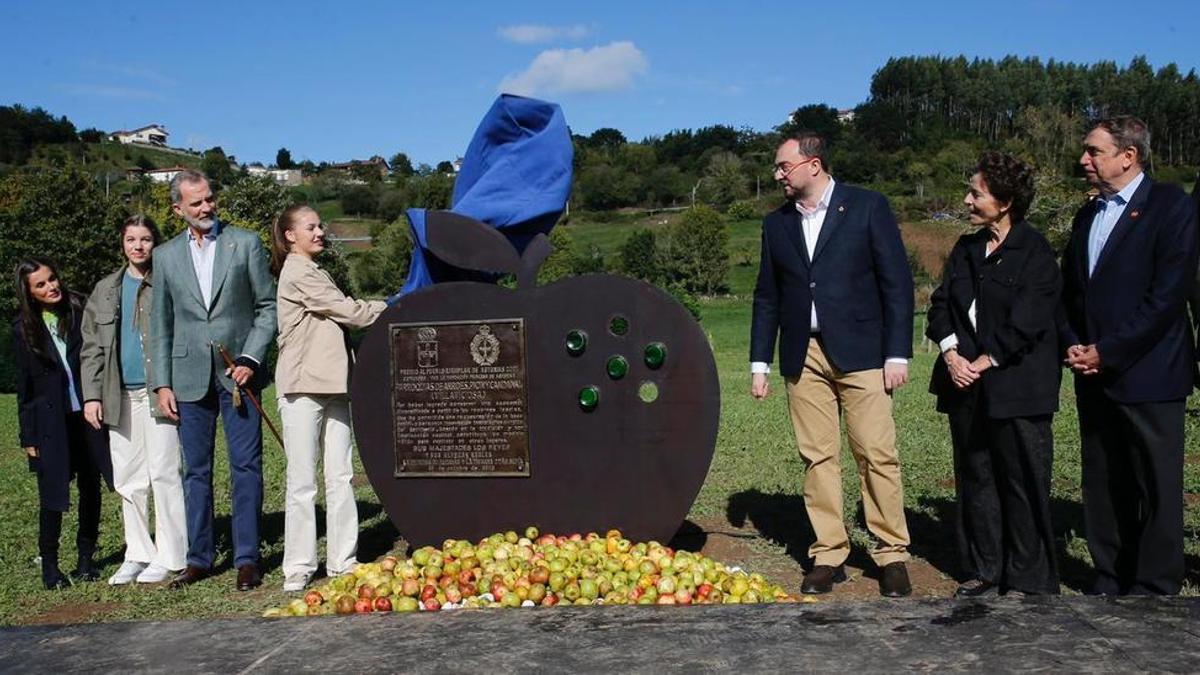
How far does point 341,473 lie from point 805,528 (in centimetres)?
278

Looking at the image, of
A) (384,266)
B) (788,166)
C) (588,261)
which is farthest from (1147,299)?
(588,261)

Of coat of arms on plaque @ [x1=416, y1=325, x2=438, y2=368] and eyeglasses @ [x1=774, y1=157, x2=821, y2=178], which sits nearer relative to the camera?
eyeglasses @ [x1=774, y1=157, x2=821, y2=178]

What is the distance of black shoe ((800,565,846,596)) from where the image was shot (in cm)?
527

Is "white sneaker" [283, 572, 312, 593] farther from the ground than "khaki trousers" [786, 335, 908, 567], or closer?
closer

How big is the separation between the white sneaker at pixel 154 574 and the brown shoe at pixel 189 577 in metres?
0.11

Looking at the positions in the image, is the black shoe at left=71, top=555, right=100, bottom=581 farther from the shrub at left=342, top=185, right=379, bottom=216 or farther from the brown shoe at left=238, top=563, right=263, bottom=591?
the shrub at left=342, top=185, right=379, bottom=216

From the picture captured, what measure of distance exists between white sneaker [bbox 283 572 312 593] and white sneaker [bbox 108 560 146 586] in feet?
3.49

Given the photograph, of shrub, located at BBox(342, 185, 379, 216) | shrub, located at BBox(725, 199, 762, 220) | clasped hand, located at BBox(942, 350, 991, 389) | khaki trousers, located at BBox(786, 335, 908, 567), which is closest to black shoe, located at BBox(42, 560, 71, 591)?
khaki trousers, located at BBox(786, 335, 908, 567)

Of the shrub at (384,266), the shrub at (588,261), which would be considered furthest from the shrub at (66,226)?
the shrub at (588,261)

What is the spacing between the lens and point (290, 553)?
19.2 ft

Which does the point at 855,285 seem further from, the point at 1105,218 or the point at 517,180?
the point at 517,180

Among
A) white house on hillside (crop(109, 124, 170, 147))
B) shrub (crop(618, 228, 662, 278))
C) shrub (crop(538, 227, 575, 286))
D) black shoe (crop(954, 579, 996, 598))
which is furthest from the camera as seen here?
white house on hillside (crop(109, 124, 170, 147))

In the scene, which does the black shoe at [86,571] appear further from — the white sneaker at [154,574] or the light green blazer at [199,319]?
the light green blazer at [199,319]

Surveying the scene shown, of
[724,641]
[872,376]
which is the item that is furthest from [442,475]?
[724,641]
